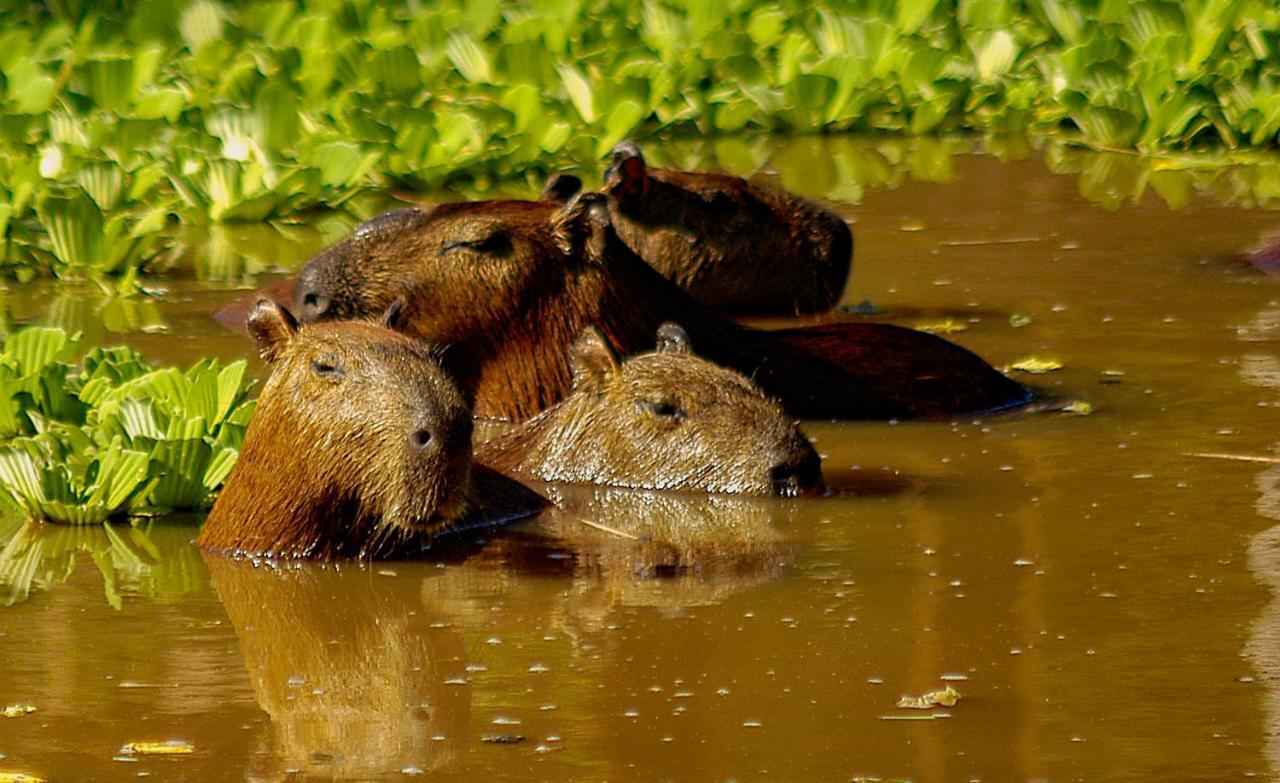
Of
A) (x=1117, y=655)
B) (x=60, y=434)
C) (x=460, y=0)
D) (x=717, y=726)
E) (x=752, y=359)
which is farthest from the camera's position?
(x=460, y=0)

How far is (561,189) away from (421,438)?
252 centimetres

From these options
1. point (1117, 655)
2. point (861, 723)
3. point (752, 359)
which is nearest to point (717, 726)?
point (861, 723)

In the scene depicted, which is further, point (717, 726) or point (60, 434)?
point (60, 434)

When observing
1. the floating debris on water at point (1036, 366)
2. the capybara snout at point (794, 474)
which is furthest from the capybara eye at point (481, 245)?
the floating debris on water at point (1036, 366)

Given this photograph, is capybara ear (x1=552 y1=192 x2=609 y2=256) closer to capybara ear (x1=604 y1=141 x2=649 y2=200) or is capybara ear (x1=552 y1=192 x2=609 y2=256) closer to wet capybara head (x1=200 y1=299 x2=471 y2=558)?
capybara ear (x1=604 y1=141 x2=649 y2=200)

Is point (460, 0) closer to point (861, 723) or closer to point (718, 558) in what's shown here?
point (718, 558)

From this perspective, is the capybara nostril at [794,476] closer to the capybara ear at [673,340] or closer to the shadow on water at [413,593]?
the shadow on water at [413,593]

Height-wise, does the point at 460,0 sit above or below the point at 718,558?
above

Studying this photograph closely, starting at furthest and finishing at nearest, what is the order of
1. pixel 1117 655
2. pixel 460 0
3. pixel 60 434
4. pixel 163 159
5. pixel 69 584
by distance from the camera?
pixel 460 0
pixel 163 159
pixel 60 434
pixel 69 584
pixel 1117 655

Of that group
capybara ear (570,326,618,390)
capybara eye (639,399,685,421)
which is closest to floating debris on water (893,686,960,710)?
capybara eye (639,399,685,421)

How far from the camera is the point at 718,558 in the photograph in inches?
241

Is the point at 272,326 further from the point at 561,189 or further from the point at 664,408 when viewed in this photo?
the point at 561,189

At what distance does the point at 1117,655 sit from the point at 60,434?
2.82m

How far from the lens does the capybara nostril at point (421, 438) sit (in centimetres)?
574
